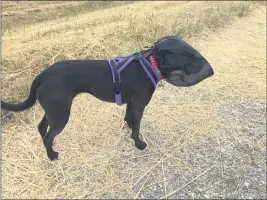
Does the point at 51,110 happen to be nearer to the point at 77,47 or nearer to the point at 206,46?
the point at 77,47

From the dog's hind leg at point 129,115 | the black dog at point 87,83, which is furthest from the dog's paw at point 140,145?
the black dog at point 87,83

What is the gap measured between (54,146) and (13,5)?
19213 millimetres

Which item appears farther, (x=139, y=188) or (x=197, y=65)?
(x=139, y=188)

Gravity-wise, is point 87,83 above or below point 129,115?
above

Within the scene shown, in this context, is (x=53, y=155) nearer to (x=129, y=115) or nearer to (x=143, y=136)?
(x=129, y=115)

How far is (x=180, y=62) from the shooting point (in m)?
3.01

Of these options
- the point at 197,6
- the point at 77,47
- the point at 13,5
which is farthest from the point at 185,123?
the point at 13,5

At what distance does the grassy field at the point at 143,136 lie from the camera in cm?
328

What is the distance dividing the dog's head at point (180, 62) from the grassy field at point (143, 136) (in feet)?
3.37

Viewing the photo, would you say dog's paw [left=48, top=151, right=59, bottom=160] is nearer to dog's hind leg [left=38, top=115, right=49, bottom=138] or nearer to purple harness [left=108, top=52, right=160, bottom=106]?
dog's hind leg [left=38, top=115, right=49, bottom=138]

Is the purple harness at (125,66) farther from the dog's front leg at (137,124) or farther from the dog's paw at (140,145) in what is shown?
the dog's paw at (140,145)

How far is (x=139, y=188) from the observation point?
326cm

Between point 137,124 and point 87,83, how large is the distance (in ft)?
2.52

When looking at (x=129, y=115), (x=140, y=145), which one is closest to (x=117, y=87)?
(x=129, y=115)
